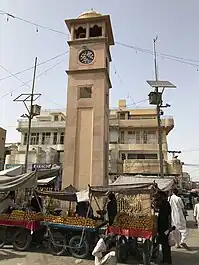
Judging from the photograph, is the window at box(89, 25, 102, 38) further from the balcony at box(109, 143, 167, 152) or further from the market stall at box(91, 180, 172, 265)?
the balcony at box(109, 143, 167, 152)

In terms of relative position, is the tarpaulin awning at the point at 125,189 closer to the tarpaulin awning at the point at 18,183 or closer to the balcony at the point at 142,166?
the tarpaulin awning at the point at 18,183

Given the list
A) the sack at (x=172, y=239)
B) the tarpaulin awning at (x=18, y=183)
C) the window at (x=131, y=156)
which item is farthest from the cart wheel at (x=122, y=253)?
the window at (x=131, y=156)

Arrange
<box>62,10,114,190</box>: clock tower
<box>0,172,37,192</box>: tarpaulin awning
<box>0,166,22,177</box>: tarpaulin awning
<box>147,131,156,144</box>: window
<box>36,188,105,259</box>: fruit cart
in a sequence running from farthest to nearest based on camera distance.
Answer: <box>147,131,156,144</box>: window, <box>62,10,114,190</box>: clock tower, <box>0,166,22,177</box>: tarpaulin awning, <box>0,172,37,192</box>: tarpaulin awning, <box>36,188,105,259</box>: fruit cart

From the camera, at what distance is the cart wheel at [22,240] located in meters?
9.24

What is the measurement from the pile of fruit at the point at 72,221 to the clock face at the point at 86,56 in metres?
13.4

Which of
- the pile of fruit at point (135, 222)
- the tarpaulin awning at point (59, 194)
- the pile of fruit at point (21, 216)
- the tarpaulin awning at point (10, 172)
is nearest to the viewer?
the pile of fruit at point (135, 222)

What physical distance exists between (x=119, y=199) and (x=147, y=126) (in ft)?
91.5

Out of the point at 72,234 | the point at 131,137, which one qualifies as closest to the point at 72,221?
the point at 72,234

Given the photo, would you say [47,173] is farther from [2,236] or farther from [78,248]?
[78,248]

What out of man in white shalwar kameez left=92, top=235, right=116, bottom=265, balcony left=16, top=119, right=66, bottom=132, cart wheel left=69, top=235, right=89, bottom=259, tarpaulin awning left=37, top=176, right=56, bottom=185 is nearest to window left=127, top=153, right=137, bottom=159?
balcony left=16, top=119, right=66, bottom=132

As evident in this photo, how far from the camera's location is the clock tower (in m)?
18.0

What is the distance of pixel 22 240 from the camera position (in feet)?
30.8

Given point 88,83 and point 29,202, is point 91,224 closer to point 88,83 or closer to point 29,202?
point 29,202

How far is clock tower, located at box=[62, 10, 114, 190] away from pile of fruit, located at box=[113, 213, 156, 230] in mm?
9035
